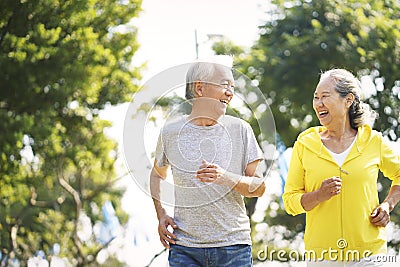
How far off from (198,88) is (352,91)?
627 mm

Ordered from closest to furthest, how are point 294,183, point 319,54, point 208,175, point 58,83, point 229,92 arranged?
point 208,175, point 229,92, point 294,183, point 319,54, point 58,83

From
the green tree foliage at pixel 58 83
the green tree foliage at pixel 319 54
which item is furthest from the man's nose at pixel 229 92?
the green tree foliage at pixel 58 83

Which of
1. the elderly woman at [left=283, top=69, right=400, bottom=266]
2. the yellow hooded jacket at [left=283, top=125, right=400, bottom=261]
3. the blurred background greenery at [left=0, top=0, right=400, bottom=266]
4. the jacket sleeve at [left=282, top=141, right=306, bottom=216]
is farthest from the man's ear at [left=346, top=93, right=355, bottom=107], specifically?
the blurred background greenery at [left=0, top=0, right=400, bottom=266]

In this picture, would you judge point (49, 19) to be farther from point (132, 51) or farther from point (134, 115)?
point (134, 115)

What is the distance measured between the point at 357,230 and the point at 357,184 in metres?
0.16

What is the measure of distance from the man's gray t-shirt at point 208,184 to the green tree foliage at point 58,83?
7319 mm

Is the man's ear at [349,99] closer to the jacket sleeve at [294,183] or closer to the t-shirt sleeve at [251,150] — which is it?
the jacket sleeve at [294,183]

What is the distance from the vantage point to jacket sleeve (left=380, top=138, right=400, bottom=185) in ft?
8.96

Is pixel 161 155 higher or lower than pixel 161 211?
higher

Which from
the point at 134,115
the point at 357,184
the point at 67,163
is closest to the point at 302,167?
the point at 357,184

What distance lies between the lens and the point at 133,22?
11977mm

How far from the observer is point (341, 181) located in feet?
8.56

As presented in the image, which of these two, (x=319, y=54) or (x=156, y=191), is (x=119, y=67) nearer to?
(x=319, y=54)

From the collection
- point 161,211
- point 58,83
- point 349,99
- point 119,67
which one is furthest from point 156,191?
point 119,67
